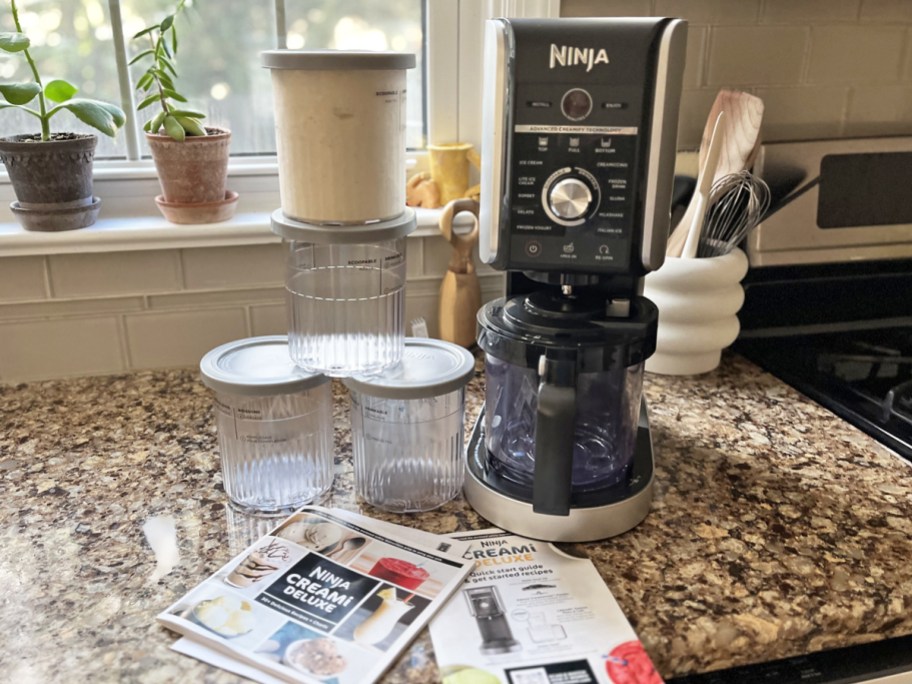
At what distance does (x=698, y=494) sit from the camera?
935 mm

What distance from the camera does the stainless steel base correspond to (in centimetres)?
84

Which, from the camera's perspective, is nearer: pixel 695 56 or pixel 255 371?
pixel 255 371

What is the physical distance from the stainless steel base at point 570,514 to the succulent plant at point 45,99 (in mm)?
660

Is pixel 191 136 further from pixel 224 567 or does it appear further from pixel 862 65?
pixel 862 65

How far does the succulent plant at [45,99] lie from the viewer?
1063mm

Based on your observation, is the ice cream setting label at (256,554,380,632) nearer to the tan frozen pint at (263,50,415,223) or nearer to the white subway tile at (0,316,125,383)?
the tan frozen pint at (263,50,415,223)

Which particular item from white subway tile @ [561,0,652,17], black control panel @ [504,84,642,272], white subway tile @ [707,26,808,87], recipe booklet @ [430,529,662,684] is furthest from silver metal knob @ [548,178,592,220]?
white subway tile @ [707,26,808,87]

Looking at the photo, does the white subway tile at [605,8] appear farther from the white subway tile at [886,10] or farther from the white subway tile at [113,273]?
the white subway tile at [113,273]

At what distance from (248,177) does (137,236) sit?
0.69ft

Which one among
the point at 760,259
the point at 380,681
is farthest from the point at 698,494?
the point at 760,259

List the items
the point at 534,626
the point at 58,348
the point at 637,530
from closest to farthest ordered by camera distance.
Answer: the point at 534,626 → the point at 637,530 → the point at 58,348

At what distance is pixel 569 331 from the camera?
2.67 feet

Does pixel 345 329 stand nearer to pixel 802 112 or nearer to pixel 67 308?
pixel 67 308

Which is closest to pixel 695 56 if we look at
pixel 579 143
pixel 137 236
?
pixel 579 143
